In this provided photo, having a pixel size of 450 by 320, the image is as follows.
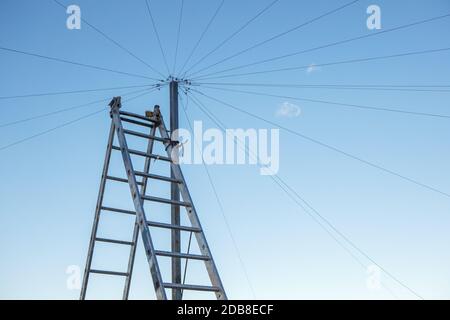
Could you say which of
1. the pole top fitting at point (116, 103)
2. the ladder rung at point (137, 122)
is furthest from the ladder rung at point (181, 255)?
the pole top fitting at point (116, 103)

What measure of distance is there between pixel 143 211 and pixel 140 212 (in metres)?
0.04

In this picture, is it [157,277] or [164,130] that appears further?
[164,130]

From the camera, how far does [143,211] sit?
589cm

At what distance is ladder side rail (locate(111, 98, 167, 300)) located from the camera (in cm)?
515

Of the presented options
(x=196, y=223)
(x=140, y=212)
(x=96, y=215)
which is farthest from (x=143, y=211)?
(x=96, y=215)

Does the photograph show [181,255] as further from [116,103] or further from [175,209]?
[116,103]

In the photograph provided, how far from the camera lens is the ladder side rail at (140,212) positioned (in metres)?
5.15

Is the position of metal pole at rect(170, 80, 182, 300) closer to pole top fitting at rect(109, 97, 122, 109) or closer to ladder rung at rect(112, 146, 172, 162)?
ladder rung at rect(112, 146, 172, 162)
